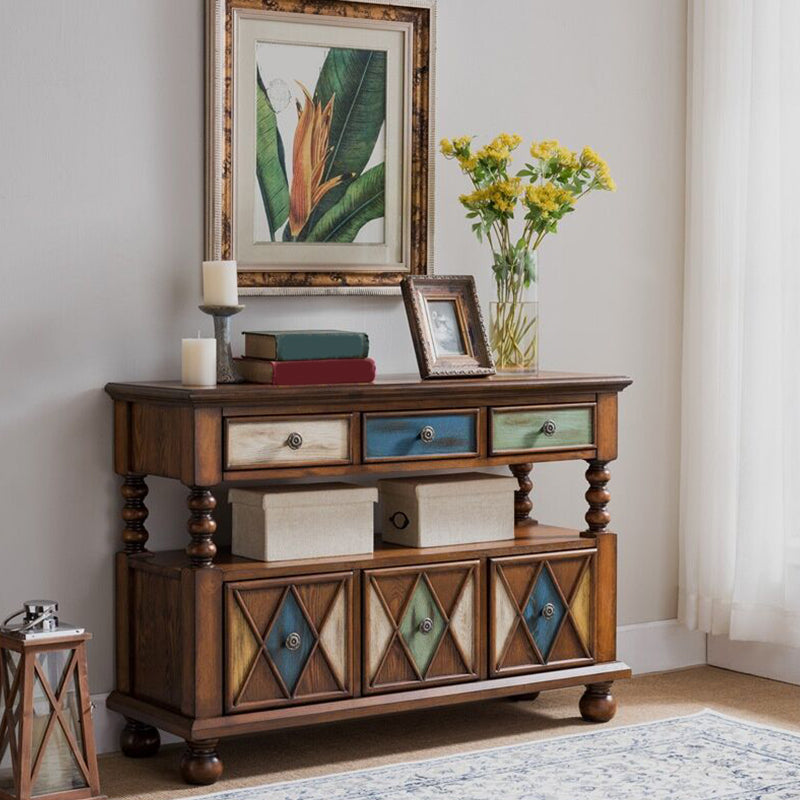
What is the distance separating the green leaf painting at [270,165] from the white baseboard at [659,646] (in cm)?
152

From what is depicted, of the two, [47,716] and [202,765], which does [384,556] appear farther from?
[47,716]

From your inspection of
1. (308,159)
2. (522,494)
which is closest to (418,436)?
(522,494)

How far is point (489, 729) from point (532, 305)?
3.34 ft

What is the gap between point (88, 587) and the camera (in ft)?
10.5

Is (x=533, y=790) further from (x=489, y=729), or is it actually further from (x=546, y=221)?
(x=546, y=221)

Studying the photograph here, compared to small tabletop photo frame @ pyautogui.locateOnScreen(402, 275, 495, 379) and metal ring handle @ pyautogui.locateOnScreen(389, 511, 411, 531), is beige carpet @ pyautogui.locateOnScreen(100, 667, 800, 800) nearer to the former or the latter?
metal ring handle @ pyautogui.locateOnScreen(389, 511, 411, 531)

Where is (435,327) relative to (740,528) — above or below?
above

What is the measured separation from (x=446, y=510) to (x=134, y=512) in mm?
699

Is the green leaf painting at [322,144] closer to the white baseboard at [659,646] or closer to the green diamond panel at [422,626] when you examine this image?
the green diamond panel at [422,626]

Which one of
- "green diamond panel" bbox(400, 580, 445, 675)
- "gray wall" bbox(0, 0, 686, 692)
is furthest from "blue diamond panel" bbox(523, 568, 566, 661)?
"gray wall" bbox(0, 0, 686, 692)

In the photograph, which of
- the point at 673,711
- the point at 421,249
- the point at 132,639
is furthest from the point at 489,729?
the point at 421,249

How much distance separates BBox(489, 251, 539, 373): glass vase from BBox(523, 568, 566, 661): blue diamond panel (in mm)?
515

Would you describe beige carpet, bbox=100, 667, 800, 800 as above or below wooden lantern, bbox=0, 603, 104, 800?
below

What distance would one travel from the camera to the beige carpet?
10.0 ft
